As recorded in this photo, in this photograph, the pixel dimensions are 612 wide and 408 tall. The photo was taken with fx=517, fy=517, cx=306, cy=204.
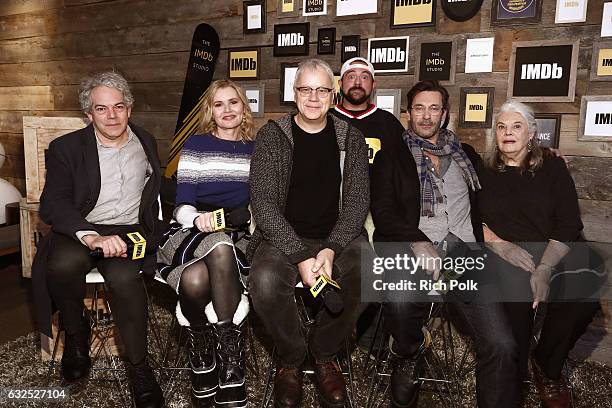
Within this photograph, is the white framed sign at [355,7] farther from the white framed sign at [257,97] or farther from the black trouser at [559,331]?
the black trouser at [559,331]

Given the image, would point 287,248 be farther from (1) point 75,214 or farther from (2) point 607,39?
(2) point 607,39

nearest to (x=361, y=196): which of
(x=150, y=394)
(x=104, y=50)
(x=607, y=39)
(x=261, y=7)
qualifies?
(x=150, y=394)

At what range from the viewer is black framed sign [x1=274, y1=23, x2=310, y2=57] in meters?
3.04

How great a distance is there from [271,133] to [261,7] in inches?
58.9

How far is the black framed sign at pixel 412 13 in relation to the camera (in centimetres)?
266

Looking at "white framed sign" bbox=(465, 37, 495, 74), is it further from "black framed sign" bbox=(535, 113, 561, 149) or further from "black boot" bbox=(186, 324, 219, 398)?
"black boot" bbox=(186, 324, 219, 398)

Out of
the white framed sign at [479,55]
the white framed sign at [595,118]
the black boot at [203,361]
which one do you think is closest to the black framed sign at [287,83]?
the white framed sign at [479,55]

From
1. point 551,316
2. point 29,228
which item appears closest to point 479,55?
point 551,316

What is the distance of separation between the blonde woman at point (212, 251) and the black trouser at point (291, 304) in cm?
11

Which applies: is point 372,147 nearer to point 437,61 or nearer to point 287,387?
point 437,61

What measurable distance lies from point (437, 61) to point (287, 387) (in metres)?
1.78

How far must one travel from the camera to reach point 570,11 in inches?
92.4

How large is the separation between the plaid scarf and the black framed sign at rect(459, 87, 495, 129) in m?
0.61

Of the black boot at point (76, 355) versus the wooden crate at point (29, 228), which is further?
the wooden crate at point (29, 228)
